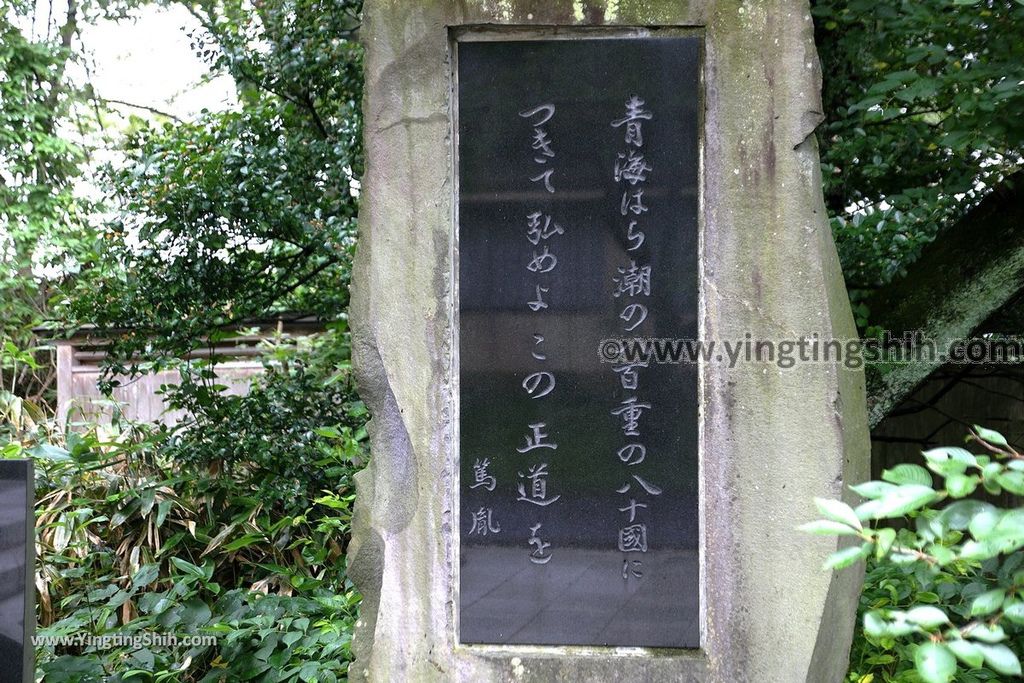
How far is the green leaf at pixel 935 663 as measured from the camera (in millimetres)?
1372

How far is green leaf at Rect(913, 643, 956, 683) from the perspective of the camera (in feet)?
4.50

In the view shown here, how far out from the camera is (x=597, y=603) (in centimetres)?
267

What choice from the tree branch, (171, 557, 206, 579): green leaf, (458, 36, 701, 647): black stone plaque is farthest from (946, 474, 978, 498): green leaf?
(171, 557, 206, 579): green leaf

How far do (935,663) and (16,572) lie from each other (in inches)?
99.5

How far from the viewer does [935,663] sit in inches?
54.6

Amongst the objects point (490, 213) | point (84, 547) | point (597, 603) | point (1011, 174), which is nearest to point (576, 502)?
point (597, 603)

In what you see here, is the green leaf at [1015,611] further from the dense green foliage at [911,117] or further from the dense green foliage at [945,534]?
the dense green foliage at [911,117]

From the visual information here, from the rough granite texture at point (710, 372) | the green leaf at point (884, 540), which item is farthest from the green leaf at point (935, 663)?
the rough granite texture at point (710, 372)

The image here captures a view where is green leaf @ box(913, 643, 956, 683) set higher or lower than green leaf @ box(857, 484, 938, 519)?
lower

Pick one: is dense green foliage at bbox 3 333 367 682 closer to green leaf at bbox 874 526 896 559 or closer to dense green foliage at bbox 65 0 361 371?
dense green foliage at bbox 65 0 361 371

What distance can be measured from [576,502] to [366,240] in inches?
40.3

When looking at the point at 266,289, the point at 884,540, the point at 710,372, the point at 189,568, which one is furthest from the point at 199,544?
the point at 884,540

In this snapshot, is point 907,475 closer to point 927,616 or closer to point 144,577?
point 927,616

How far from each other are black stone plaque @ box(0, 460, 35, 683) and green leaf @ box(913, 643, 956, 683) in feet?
8.13
